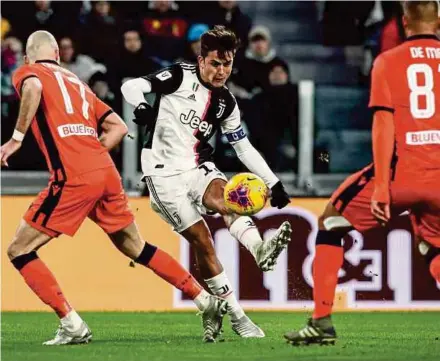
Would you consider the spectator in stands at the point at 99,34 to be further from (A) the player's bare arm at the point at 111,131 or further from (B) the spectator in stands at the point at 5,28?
(A) the player's bare arm at the point at 111,131

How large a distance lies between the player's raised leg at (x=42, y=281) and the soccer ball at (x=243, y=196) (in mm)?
1190

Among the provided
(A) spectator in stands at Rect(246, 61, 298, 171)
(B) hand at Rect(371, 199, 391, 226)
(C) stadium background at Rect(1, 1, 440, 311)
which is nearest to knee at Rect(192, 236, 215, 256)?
(B) hand at Rect(371, 199, 391, 226)

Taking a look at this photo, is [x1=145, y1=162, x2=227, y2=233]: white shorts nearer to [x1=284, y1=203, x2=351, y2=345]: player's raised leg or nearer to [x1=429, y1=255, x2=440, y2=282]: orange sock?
[x1=284, y1=203, x2=351, y2=345]: player's raised leg

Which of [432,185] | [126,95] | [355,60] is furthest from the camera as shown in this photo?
[355,60]

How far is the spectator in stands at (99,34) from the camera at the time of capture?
537 inches

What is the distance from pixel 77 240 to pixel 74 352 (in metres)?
3.99

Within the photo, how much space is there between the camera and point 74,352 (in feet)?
24.8

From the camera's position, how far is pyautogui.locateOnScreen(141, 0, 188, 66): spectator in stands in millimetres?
13477

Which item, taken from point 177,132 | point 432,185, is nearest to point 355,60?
point 177,132

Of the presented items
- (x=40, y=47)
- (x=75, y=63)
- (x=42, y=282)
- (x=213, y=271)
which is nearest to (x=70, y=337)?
(x=42, y=282)

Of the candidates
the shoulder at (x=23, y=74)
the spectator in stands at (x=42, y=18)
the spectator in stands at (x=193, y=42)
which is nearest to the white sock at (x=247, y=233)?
the shoulder at (x=23, y=74)

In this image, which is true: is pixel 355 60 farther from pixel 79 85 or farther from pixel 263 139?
pixel 79 85

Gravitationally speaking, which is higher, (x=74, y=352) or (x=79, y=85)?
(x=79, y=85)

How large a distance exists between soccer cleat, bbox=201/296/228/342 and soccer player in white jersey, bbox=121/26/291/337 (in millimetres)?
48
